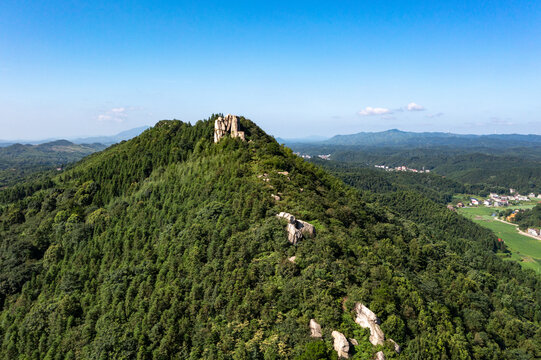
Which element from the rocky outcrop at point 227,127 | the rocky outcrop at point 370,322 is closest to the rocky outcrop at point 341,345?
the rocky outcrop at point 370,322

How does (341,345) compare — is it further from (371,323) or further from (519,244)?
(519,244)

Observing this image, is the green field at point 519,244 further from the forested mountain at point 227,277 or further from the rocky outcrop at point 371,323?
the rocky outcrop at point 371,323

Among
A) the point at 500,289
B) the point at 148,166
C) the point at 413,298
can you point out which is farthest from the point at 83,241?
the point at 500,289

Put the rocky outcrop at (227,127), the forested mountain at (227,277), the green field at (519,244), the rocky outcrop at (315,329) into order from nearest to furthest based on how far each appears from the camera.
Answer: the rocky outcrop at (315,329), the forested mountain at (227,277), the rocky outcrop at (227,127), the green field at (519,244)

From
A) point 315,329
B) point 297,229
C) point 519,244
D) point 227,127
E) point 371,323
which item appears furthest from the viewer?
point 519,244

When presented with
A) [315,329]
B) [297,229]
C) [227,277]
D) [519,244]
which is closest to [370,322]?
[315,329]

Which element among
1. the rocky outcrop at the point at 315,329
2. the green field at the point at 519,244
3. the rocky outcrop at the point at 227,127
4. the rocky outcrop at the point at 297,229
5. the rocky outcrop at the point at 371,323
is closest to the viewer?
the rocky outcrop at the point at 371,323
